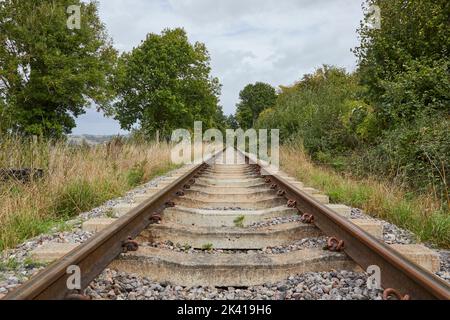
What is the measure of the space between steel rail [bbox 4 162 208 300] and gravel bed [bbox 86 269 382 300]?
0.29 ft

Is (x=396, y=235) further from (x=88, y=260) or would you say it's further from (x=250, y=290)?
(x=88, y=260)

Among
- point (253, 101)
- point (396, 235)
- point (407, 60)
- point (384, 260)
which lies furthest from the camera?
point (253, 101)

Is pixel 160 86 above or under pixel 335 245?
above

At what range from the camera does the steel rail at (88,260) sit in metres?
1.88

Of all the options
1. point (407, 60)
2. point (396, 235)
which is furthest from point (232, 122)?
point (396, 235)

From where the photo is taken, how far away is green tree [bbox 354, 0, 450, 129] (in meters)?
8.31

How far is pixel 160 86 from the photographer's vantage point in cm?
2998

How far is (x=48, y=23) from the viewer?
22656mm

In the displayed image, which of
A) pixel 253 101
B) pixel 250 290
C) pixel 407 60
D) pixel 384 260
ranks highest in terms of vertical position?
pixel 253 101

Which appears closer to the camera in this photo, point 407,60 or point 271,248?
point 271,248

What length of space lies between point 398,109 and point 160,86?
2321cm

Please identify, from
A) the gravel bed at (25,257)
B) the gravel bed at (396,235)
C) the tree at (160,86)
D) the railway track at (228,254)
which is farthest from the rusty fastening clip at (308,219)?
the tree at (160,86)

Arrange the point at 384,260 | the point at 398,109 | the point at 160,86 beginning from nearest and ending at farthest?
1. the point at 384,260
2. the point at 398,109
3. the point at 160,86

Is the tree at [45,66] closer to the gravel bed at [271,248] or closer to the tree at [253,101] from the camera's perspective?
the gravel bed at [271,248]
